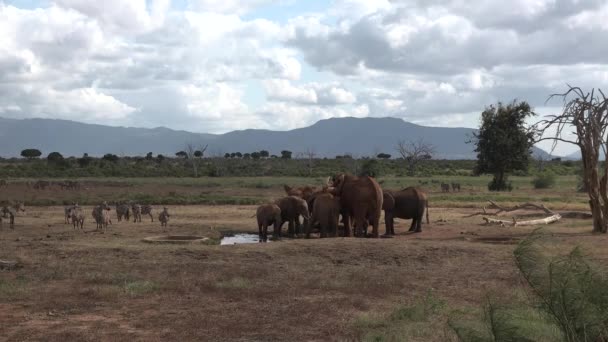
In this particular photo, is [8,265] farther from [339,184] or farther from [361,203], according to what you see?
[339,184]

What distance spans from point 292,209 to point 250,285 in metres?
10.00

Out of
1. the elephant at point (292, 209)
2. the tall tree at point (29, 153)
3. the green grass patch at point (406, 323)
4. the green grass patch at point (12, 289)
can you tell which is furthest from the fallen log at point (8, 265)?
the tall tree at point (29, 153)

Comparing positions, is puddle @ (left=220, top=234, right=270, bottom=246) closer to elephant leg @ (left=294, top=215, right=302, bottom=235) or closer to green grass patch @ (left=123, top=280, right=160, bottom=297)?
elephant leg @ (left=294, top=215, right=302, bottom=235)

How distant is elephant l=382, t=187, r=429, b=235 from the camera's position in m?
24.2

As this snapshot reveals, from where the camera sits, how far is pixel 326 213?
74.1 ft

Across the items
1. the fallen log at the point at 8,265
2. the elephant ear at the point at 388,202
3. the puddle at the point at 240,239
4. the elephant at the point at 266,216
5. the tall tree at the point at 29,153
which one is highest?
the tall tree at the point at 29,153

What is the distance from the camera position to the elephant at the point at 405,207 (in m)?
24.2

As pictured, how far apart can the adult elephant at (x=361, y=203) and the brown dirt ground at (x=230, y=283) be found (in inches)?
74.2

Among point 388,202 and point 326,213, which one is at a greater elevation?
point 388,202

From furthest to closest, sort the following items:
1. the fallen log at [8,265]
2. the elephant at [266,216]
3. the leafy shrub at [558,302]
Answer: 1. the elephant at [266,216]
2. the fallen log at [8,265]
3. the leafy shrub at [558,302]

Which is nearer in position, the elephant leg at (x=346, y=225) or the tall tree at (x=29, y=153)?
the elephant leg at (x=346, y=225)

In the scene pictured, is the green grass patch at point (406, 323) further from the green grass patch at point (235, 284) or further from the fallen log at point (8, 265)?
the fallen log at point (8, 265)

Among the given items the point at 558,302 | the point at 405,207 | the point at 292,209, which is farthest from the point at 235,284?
the point at 405,207

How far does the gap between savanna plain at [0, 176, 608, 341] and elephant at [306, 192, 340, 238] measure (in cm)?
292
